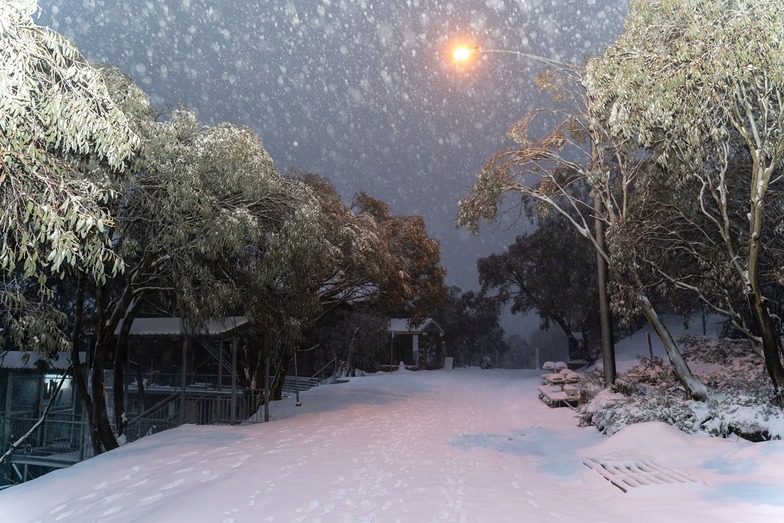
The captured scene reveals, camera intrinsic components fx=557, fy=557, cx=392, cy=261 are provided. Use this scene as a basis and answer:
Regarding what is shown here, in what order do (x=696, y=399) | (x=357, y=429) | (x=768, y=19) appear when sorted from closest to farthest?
(x=768, y=19), (x=696, y=399), (x=357, y=429)

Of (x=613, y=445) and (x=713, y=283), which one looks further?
(x=713, y=283)

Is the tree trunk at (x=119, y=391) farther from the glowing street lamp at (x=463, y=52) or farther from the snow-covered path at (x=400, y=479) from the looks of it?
the glowing street lamp at (x=463, y=52)

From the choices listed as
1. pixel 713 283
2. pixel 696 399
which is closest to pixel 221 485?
pixel 696 399

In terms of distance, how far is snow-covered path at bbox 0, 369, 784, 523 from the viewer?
243 inches

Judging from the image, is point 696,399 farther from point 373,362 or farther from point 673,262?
point 373,362

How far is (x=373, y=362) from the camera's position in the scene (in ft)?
126

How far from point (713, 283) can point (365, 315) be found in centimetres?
2164

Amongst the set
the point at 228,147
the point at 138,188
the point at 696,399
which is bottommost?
the point at 696,399

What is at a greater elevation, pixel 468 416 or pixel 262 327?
pixel 262 327

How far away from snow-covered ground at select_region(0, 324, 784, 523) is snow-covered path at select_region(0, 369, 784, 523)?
0.08ft

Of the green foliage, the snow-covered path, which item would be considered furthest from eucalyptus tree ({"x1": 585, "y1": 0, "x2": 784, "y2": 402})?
the green foliage

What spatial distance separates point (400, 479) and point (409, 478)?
14cm

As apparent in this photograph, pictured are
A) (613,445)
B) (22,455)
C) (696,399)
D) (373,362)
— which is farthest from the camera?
(373,362)

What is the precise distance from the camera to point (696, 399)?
11312 mm
